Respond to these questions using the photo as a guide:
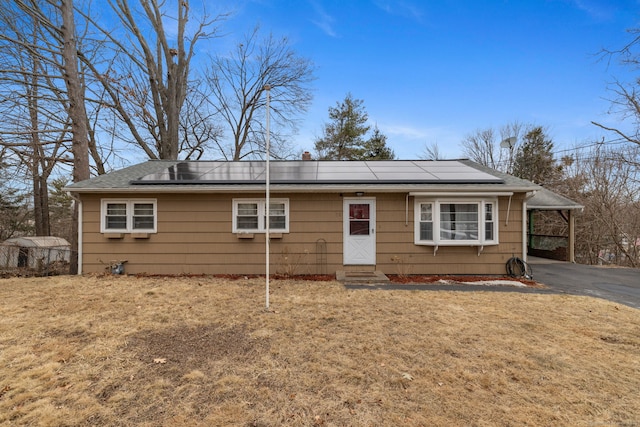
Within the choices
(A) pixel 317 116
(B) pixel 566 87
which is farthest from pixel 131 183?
(B) pixel 566 87

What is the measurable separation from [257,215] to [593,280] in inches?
349

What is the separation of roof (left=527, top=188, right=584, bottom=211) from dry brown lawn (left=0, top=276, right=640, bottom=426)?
5847 mm

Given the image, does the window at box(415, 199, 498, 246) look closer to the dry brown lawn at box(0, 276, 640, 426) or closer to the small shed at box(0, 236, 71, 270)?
the dry brown lawn at box(0, 276, 640, 426)

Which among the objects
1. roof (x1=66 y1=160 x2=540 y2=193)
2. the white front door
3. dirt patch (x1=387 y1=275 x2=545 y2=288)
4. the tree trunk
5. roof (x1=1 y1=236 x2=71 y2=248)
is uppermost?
the tree trunk

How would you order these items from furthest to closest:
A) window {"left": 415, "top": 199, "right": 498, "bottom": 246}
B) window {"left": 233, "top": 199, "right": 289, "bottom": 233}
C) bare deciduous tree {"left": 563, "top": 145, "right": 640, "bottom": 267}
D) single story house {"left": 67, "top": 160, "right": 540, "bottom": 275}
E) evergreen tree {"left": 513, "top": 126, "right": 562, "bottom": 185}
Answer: evergreen tree {"left": 513, "top": 126, "right": 562, "bottom": 185}, bare deciduous tree {"left": 563, "top": 145, "right": 640, "bottom": 267}, window {"left": 233, "top": 199, "right": 289, "bottom": 233}, single story house {"left": 67, "top": 160, "right": 540, "bottom": 275}, window {"left": 415, "top": 199, "right": 498, "bottom": 246}

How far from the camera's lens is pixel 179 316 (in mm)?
4332

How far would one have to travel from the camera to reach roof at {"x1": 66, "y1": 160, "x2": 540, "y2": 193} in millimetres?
7039

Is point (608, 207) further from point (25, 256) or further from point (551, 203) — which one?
point (25, 256)

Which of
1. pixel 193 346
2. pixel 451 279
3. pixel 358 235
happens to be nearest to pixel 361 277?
pixel 358 235

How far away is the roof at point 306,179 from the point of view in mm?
7039

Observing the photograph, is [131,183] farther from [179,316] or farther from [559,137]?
[559,137]

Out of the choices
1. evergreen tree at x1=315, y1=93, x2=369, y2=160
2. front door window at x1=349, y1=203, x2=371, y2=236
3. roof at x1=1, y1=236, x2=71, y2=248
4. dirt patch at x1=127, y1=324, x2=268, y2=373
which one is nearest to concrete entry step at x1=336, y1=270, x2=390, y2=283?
front door window at x1=349, y1=203, x2=371, y2=236

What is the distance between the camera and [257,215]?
7.40 metres

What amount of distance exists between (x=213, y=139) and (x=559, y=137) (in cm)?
2198
